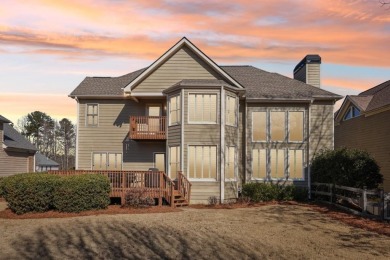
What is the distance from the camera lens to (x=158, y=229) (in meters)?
15.5

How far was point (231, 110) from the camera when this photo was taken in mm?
26188

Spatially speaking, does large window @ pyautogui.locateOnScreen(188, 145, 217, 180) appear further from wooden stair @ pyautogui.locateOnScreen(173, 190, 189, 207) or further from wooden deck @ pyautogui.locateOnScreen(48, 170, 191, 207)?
wooden stair @ pyautogui.locateOnScreen(173, 190, 189, 207)

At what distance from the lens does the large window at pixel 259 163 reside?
28.0 metres

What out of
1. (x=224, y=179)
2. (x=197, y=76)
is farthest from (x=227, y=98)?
(x=224, y=179)

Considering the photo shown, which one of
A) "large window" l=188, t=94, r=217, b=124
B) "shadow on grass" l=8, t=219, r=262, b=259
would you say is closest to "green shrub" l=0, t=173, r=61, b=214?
"shadow on grass" l=8, t=219, r=262, b=259

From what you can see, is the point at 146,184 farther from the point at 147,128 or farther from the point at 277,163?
the point at 277,163

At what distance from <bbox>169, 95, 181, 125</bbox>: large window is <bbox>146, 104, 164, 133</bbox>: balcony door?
109 centimetres

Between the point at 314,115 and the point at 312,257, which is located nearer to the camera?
the point at 312,257

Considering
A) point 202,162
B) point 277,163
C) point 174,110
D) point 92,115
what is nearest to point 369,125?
point 277,163

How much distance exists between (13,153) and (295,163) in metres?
24.4

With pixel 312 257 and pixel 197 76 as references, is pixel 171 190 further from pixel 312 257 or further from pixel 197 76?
pixel 312 257

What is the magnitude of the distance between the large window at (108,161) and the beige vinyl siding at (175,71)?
4.81 meters

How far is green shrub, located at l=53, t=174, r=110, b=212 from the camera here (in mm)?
19625

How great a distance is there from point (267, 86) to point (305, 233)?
15888 mm
